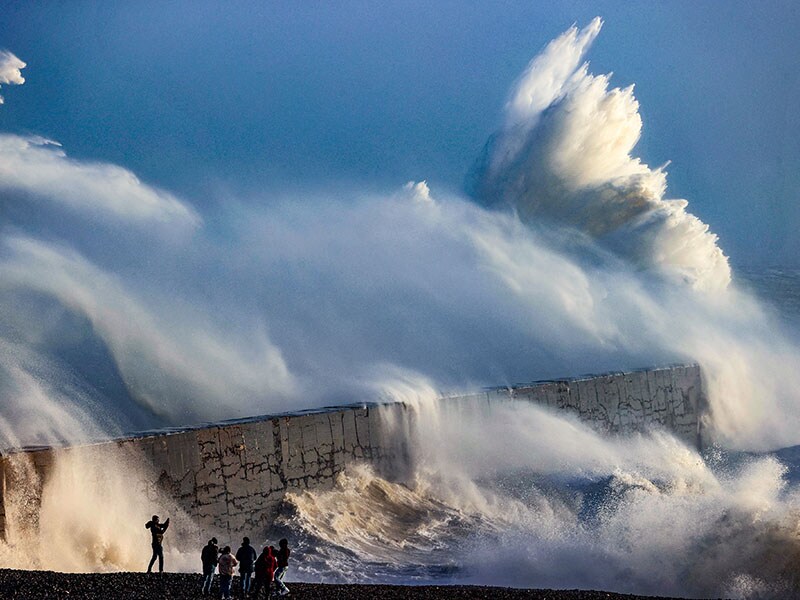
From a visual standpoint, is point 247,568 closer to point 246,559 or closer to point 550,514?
point 246,559

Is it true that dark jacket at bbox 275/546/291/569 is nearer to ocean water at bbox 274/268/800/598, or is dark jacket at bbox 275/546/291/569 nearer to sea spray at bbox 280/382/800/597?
ocean water at bbox 274/268/800/598

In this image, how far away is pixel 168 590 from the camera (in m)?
8.51

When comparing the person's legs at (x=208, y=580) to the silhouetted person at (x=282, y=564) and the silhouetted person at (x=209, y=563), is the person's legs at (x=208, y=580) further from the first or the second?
the silhouetted person at (x=282, y=564)

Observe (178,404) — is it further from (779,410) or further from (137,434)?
(779,410)

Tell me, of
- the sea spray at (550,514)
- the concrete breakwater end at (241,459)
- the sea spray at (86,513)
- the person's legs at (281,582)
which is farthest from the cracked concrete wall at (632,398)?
the person's legs at (281,582)

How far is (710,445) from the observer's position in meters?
20.2

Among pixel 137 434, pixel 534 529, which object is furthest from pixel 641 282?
pixel 137 434

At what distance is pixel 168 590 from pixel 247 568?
657 mm

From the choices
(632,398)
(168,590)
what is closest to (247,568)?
(168,590)

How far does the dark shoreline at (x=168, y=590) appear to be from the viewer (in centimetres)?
823

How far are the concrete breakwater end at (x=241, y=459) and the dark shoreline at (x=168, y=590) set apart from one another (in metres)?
1.43

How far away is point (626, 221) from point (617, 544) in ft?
48.0

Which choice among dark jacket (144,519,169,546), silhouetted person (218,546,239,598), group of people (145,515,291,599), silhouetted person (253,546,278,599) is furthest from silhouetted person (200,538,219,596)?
dark jacket (144,519,169,546)

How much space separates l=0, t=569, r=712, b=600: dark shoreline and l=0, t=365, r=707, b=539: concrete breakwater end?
Answer: 4.68ft
